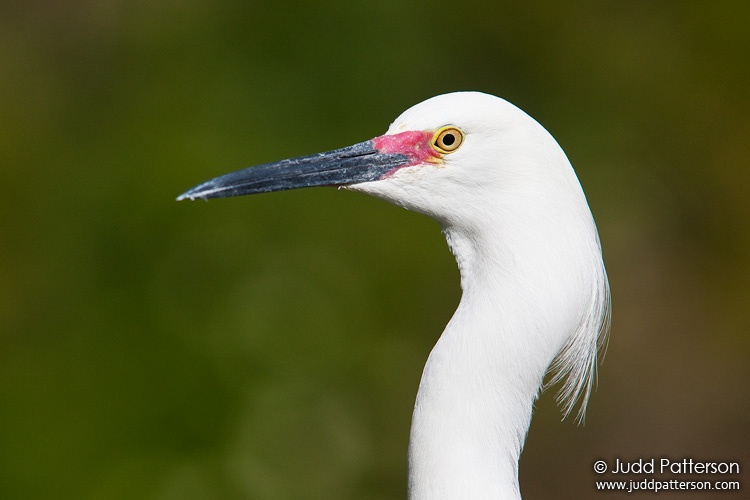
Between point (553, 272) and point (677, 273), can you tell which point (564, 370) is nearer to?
point (553, 272)

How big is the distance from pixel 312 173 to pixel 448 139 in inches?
12.6

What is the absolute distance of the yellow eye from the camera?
5.38 ft

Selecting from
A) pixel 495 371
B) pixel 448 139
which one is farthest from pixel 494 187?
pixel 495 371

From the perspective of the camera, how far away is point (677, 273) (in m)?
4.80


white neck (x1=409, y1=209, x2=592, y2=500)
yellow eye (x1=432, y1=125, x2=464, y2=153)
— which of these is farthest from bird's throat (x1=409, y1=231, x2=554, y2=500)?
yellow eye (x1=432, y1=125, x2=464, y2=153)

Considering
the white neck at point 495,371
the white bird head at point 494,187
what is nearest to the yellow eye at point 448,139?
the white bird head at point 494,187

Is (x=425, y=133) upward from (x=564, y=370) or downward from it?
upward

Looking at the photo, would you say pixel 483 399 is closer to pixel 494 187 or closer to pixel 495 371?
pixel 495 371

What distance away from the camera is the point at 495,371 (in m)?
1.56

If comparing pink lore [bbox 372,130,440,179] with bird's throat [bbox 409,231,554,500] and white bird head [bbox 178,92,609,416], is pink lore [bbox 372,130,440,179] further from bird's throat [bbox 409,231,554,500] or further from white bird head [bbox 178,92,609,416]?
bird's throat [bbox 409,231,554,500]

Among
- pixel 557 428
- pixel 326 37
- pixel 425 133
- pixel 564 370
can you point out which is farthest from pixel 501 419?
pixel 326 37

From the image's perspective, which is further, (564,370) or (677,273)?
(677,273)

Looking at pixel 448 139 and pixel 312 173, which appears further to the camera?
pixel 312 173

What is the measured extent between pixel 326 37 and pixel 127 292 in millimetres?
1959
